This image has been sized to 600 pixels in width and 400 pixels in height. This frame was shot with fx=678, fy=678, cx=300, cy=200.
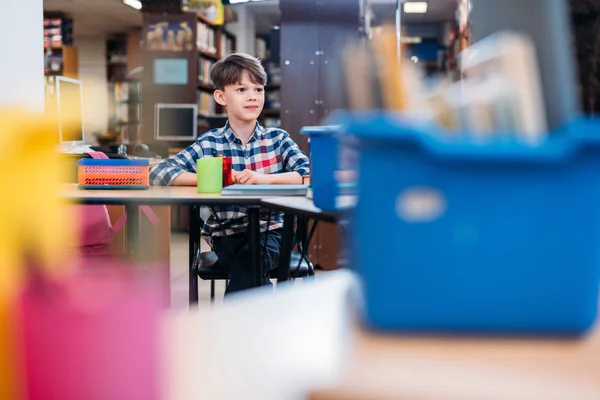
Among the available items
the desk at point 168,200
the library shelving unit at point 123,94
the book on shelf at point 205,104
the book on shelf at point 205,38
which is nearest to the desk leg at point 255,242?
the desk at point 168,200

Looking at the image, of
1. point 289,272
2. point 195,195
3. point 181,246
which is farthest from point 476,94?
point 181,246

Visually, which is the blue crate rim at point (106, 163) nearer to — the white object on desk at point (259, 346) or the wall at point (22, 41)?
the wall at point (22, 41)

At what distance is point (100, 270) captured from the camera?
309mm

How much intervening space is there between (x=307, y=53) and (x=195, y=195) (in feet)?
9.34

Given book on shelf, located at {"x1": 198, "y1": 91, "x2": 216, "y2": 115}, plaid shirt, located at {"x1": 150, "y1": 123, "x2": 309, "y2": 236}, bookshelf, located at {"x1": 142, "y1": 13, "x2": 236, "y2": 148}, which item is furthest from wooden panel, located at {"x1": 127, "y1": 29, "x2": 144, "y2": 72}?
plaid shirt, located at {"x1": 150, "y1": 123, "x2": 309, "y2": 236}

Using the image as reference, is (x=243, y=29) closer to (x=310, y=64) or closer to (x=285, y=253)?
(x=310, y=64)

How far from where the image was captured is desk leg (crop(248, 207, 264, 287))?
2166 millimetres

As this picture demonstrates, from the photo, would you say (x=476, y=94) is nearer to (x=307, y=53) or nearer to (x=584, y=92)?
(x=584, y=92)

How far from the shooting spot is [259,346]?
0.47 m

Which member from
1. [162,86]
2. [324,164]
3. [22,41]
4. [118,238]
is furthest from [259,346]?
[162,86]

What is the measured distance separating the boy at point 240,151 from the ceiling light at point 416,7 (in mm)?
6750

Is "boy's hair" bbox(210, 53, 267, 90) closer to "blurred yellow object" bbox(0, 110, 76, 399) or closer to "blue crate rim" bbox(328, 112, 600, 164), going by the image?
"blue crate rim" bbox(328, 112, 600, 164)

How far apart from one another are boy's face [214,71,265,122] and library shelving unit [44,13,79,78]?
24.2 ft

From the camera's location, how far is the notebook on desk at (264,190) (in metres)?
2.03
